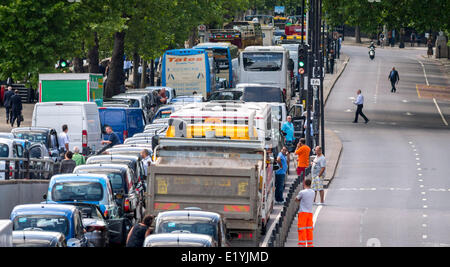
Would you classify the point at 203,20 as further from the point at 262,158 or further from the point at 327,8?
the point at 262,158

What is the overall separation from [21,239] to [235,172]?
5906mm

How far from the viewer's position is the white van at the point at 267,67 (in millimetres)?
53719

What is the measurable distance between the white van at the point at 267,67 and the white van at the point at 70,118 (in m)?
22.3

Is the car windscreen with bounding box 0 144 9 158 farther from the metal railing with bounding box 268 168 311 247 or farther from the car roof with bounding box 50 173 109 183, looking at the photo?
the metal railing with bounding box 268 168 311 247

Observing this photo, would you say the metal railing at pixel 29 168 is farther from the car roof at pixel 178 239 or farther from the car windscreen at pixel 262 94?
the car windscreen at pixel 262 94

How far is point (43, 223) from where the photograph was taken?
1778 centimetres

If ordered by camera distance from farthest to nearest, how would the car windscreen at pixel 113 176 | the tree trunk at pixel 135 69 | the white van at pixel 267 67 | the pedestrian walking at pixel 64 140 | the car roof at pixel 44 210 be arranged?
1. the tree trunk at pixel 135 69
2. the white van at pixel 267 67
3. the pedestrian walking at pixel 64 140
4. the car windscreen at pixel 113 176
5. the car roof at pixel 44 210

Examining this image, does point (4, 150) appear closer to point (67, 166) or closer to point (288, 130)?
point (67, 166)

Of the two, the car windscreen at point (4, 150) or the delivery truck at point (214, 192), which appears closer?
the delivery truck at point (214, 192)

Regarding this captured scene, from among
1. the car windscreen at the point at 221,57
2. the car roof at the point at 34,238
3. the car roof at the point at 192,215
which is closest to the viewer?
the car roof at the point at 34,238

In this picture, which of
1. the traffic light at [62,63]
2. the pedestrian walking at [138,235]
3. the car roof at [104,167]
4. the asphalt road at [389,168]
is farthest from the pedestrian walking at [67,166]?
the traffic light at [62,63]

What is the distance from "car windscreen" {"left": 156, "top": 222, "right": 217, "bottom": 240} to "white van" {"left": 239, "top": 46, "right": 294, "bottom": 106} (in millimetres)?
35939

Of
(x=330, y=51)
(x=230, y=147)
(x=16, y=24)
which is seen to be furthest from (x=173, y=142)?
(x=330, y=51)

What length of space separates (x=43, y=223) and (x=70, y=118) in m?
14.4
